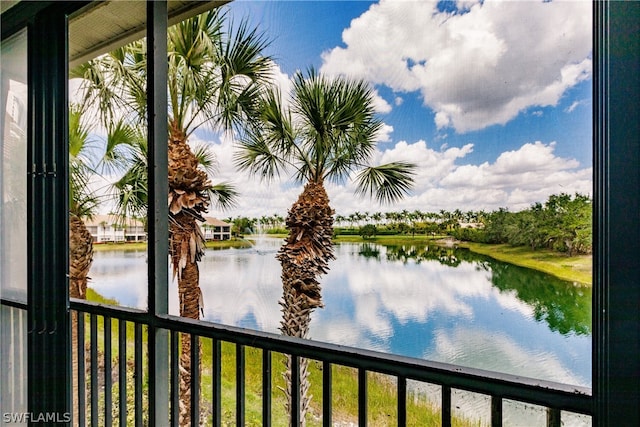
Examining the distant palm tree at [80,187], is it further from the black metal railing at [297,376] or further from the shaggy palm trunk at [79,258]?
the black metal railing at [297,376]

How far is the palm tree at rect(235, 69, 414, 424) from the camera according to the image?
2510mm

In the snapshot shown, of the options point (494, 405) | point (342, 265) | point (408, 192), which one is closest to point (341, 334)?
point (342, 265)

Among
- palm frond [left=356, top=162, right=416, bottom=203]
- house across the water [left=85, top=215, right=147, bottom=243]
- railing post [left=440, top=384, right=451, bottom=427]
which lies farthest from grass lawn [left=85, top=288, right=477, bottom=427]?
palm frond [left=356, top=162, right=416, bottom=203]

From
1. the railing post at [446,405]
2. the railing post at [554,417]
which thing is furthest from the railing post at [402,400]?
the railing post at [554,417]

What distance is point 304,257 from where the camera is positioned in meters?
2.70

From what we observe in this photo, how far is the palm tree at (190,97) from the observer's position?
2.98 metres

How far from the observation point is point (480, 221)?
1785 millimetres

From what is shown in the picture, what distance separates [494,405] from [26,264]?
223cm

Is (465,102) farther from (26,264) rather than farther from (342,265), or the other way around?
(26,264)

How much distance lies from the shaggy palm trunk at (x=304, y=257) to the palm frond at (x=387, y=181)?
0.32 metres

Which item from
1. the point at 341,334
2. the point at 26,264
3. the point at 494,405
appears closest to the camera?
the point at 494,405

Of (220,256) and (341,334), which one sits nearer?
(341,334)

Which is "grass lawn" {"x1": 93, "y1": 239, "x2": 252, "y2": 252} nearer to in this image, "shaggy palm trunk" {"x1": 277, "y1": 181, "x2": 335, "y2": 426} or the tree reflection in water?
"shaggy palm trunk" {"x1": 277, "y1": 181, "x2": 335, "y2": 426}

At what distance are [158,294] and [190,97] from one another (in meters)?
1.92
